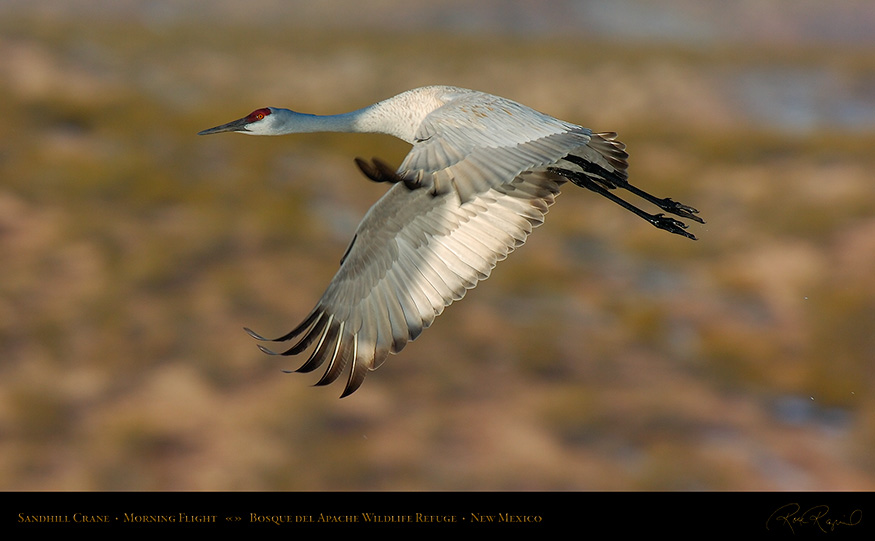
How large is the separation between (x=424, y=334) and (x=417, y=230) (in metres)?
15.3

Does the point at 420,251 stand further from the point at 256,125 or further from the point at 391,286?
the point at 256,125

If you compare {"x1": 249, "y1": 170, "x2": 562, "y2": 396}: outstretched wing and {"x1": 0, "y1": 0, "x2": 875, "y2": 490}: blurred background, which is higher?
{"x1": 249, "y1": 170, "x2": 562, "y2": 396}: outstretched wing

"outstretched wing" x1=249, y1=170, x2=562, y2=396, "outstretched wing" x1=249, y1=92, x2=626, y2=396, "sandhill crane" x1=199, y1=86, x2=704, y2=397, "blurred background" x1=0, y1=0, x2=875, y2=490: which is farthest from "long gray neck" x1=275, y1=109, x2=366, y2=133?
"blurred background" x1=0, y1=0, x2=875, y2=490

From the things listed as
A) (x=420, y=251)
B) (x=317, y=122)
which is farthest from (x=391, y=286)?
(x=317, y=122)

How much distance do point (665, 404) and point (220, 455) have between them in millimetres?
9669

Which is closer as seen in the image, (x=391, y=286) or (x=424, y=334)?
(x=391, y=286)

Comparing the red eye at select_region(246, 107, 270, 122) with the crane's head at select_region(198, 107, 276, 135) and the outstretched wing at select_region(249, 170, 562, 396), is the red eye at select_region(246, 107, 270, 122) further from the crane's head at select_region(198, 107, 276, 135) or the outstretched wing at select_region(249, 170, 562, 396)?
the outstretched wing at select_region(249, 170, 562, 396)

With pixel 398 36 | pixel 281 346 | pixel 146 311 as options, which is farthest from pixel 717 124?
pixel 146 311

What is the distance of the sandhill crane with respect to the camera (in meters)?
7.82

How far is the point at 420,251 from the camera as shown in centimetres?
835

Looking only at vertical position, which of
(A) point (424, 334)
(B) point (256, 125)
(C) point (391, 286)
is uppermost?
(B) point (256, 125)

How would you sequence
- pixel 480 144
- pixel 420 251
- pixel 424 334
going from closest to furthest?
pixel 480 144
pixel 420 251
pixel 424 334

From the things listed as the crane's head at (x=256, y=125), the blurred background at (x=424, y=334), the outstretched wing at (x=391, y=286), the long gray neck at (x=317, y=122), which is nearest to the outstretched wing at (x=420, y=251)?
the outstretched wing at (x=391, y=286)

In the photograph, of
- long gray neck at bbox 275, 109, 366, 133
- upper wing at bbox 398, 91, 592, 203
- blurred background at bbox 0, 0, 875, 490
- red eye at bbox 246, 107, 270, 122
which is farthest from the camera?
blurred background at bbox 0, 0, 875, 490
